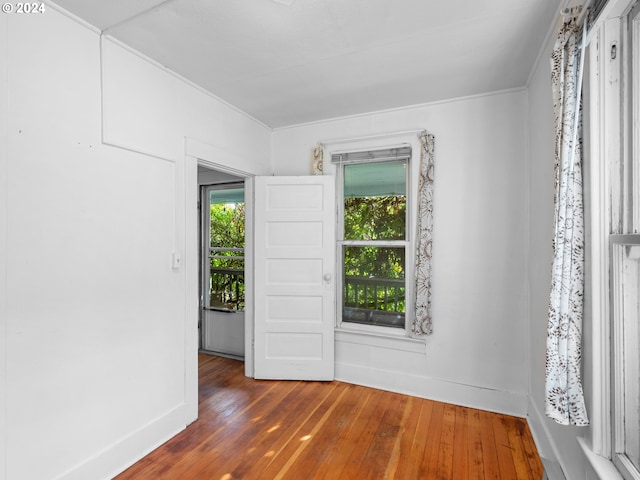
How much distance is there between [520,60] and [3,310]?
10.8 feet

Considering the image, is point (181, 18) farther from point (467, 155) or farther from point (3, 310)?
point (467, 155)

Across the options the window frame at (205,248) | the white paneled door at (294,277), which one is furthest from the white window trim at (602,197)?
the window frame at (205,248)

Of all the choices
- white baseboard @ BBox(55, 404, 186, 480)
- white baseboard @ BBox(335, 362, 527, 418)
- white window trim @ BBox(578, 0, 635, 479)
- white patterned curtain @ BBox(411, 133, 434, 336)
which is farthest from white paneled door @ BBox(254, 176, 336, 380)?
white window trim @ BBox(578, 0, 635, 479)

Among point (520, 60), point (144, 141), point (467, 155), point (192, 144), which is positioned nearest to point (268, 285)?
point (192, 144)

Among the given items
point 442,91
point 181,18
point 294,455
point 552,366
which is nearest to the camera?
point 552,366

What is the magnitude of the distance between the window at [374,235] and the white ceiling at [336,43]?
64 cm

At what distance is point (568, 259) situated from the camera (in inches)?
54.2

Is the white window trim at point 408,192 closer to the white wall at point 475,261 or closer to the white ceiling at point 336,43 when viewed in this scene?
the white wall at point 475,261

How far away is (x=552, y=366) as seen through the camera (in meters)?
1.38

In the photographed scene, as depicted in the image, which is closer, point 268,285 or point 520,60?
point 520,60

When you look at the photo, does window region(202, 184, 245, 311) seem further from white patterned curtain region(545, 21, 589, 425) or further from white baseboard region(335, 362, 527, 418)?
white patterned curtain region(545, 21, 589, 425)

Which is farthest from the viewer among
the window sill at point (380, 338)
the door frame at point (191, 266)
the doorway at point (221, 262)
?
the doorway at point (221, 262)

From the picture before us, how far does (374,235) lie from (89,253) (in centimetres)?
231

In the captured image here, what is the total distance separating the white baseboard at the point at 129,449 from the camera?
68.5 inches
